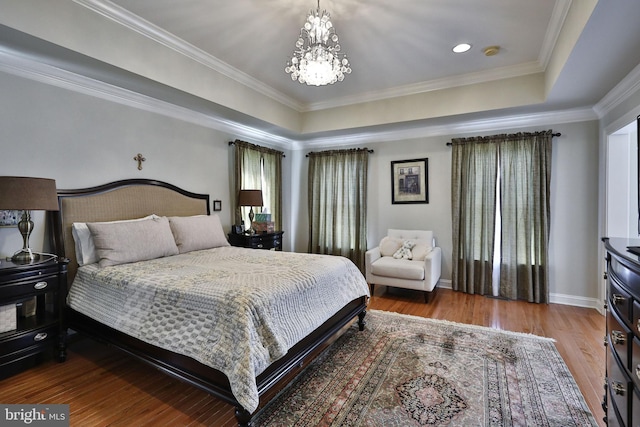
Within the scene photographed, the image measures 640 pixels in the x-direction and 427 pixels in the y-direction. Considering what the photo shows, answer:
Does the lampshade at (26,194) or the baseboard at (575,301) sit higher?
the lampshade at (26,194)

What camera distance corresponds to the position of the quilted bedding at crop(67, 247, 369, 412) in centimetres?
172

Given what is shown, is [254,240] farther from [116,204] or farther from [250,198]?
[116,204]

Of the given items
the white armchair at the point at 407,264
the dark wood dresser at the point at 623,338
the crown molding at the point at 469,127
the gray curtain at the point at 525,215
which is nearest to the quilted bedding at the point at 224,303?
the white armchair at the point at 407,264

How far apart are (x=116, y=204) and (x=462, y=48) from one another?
3824mm

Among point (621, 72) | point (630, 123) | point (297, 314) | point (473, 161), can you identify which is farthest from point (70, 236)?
point (630, 123)

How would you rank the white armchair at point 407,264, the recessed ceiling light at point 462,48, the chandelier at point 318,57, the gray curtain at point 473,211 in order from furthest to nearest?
the gray curtain at point 473,211
the white armchair at point 407,264
the recessed ceiling light at point 462,48
the chandelier at point 318,57

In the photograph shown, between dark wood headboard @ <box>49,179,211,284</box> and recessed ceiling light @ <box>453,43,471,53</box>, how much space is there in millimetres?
3384

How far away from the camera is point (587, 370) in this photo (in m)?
2.37

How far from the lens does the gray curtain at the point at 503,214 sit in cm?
399

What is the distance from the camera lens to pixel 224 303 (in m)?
1.80

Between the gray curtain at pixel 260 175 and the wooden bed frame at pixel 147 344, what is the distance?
2.14ft

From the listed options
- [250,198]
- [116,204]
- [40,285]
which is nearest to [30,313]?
[40,285]

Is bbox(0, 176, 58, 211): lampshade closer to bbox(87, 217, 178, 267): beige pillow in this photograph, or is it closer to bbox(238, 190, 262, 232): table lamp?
bbox(87, 217, 178, 267): beige pillow

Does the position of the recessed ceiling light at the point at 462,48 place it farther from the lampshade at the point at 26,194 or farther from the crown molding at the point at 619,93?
the lampshade at the point at 26,194
